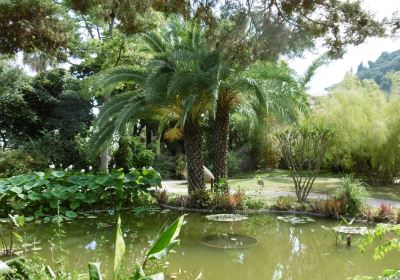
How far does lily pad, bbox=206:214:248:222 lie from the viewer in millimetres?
10341

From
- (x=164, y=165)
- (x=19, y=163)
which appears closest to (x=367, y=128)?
(x=164, y=165)

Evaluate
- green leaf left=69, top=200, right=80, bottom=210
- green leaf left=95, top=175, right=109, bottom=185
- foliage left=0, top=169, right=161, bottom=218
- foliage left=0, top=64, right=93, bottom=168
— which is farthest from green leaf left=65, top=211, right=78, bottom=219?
foliage left=0, top=64, right=93, bottom=168

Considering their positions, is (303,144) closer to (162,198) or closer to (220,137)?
(220,137)

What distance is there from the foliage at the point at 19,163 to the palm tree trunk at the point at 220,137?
777 cm

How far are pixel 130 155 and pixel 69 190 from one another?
8092mm

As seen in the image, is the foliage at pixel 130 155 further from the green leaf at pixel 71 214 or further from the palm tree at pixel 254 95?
the green leaf at pixel 71 214

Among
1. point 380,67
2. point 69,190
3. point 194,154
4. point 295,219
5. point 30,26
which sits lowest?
point 295,219

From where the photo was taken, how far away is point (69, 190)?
1130 centimetres

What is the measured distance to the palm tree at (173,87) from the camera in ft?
37.7

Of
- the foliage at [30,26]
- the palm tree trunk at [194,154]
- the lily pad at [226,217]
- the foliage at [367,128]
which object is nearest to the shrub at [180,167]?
the foliage at [367,128]

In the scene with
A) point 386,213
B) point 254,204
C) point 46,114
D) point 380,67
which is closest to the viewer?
point 386,213

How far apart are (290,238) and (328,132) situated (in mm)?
4574

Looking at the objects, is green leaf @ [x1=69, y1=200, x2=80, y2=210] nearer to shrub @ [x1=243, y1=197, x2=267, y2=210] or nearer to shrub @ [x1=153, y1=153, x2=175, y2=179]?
shrub @ [x1=243, y1=197, x2=267, y2=210]

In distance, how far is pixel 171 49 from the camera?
1291 centimetres
